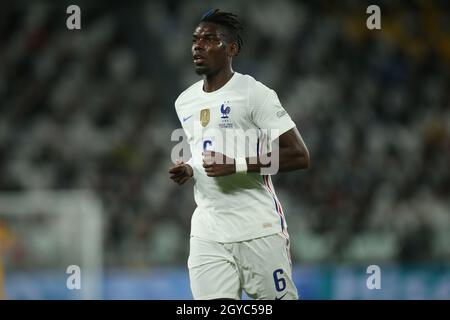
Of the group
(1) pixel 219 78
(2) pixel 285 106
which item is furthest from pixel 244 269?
(2) pixel 285 106

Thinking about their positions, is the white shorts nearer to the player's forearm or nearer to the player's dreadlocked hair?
the player's forearm

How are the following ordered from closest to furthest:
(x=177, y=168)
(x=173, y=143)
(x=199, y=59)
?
(x=177, y=168), (x=199, y=59), (x=173, y=143)

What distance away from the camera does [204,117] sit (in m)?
4.86

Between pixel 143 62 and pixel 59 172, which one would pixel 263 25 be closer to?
pixel 143 62

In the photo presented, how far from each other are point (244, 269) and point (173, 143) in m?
7.22

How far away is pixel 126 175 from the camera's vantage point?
11953 millimetres

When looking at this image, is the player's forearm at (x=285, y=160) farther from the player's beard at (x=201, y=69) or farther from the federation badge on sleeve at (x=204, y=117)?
the player's beard at (x=201, y=69)

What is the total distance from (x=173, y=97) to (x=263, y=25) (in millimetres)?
1883

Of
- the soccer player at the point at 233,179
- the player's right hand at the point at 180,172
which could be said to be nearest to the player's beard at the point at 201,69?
the soccer player at the point at 233,179

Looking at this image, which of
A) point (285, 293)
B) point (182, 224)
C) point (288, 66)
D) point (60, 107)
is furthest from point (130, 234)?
point (285, 293)

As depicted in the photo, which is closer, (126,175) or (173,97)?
(126,175)

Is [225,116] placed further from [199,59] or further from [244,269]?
[244,269]

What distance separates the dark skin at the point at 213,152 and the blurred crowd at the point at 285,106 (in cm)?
585
